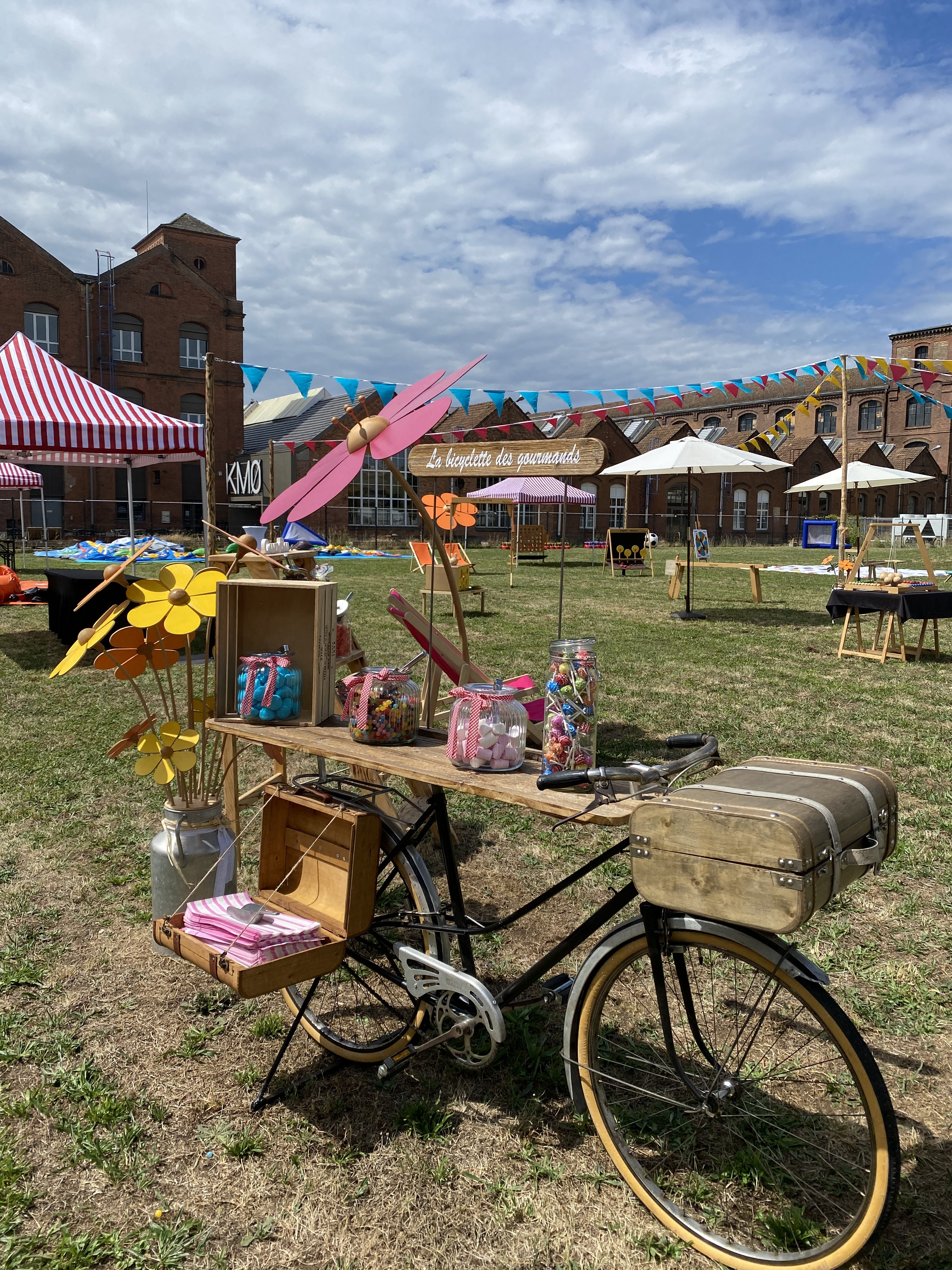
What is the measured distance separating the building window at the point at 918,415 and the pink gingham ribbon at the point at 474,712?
6112 centimetres

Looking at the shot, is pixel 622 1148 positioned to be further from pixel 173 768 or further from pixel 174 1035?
pixel 173 768

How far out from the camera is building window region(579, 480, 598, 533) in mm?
41531

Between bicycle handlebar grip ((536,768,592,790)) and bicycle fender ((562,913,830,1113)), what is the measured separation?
0.32 meters

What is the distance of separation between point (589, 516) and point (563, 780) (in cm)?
4090

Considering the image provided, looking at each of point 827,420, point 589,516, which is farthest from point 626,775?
point 827,420

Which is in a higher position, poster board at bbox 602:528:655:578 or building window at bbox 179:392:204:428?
building window at bbox 179:392:204:428

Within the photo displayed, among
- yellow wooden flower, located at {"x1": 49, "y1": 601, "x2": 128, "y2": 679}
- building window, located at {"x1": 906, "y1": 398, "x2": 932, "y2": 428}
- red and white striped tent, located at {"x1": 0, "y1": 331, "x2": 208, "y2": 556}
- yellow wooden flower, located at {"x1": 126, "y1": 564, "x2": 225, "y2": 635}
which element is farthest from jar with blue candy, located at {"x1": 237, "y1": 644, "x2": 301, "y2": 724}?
building window, located at {"x1": 906, "y1": 398, "x2": 932, "y2": 428}

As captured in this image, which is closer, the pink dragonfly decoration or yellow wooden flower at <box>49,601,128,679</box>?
the pink dragonfly decoration

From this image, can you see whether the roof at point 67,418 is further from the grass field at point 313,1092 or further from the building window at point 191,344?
the building window at point 191,344

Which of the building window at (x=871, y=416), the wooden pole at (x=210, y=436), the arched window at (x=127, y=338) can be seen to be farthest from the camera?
the building window at (x=871, y=416)

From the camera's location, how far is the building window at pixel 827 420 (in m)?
56.3

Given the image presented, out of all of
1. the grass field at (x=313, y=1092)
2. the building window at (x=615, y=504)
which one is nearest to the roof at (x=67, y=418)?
the grass field at (x=313, y=1092)

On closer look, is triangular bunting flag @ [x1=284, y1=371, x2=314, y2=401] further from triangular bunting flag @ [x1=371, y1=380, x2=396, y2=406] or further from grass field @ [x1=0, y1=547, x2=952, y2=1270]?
grass field @ [x1=0, y1=547, x2=952, y2=1270]

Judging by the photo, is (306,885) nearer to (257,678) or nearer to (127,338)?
(257,678)
